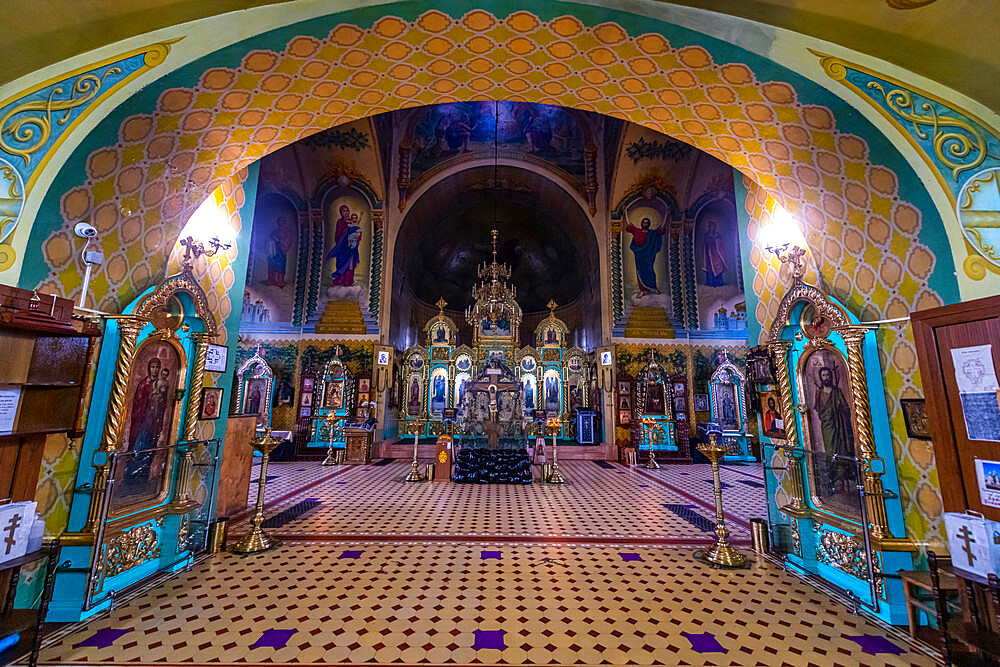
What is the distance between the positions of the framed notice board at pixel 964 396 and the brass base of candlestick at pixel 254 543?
703cm

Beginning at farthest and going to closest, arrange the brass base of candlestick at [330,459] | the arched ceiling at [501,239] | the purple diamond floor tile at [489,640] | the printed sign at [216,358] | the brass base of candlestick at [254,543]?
the arched ceiling at [501,239] → the brass base of candlestick at [330,459] → the printed sign at [216,358] → the brass base of candlestick at [254,543] → the purple diamond floor tile at [489,640]

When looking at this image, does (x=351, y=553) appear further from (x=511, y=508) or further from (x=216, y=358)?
(x=216, y=358)

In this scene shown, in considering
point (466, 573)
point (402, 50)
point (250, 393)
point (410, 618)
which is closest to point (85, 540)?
point (410, 618)

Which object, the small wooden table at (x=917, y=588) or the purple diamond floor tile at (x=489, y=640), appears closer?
the purple diamond floor tile at (x=489, y=640)

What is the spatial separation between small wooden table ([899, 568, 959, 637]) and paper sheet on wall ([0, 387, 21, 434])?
7.16m

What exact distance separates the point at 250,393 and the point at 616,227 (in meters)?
14.5

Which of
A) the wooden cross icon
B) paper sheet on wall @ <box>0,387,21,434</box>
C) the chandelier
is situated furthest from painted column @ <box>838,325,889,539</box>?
the chandelier

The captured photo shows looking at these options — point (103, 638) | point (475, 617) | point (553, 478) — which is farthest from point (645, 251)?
point (103, 638)

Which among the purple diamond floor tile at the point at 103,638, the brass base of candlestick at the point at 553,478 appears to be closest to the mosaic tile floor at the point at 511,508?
the brass base of candlestick at the point at 553,478

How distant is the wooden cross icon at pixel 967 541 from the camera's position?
2.90 meters

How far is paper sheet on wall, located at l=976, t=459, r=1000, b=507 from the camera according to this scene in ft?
9.62

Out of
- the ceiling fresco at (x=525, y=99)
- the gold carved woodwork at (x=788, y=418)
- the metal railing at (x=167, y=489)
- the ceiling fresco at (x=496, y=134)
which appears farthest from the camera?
the ceiling fresco at (x=496, y=134)

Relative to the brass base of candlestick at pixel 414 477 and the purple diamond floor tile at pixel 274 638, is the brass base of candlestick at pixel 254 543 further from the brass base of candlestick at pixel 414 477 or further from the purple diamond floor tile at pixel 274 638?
the brass base of candlestick at pixel 414 477

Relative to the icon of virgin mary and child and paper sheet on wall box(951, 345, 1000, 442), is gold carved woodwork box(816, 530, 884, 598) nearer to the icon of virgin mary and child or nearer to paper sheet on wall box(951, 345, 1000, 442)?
paper sheet on wall box(951, 345, 1000, 442)
